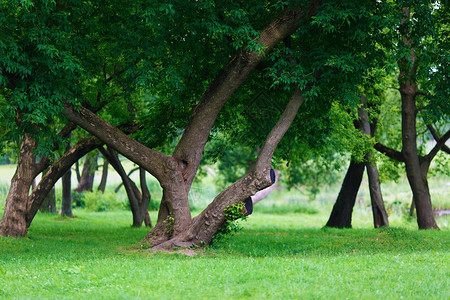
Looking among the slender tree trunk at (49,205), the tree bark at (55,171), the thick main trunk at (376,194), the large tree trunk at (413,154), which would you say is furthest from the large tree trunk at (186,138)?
the slender tree trunk at (49,205)

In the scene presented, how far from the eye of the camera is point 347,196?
81.0ft

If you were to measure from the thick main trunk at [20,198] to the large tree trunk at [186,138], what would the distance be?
4.12 meters

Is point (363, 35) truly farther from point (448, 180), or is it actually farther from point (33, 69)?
point (448, 180)

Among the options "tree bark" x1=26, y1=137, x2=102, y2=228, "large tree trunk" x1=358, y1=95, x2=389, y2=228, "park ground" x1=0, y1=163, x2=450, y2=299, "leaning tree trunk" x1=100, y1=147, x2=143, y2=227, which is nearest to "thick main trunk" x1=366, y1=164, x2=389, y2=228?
"large tree trunk" x1=358, y1=95, x2=389, y2=228

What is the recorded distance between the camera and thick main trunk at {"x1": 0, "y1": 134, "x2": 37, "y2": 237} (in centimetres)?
1897

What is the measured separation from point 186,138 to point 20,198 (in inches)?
252

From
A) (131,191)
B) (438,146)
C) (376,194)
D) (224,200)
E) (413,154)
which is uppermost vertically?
(438,146)

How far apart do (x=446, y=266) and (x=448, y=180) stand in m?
41.7

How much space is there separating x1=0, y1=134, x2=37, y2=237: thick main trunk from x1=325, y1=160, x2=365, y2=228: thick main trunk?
1241cm

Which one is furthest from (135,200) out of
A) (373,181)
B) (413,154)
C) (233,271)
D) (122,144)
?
(233,271)

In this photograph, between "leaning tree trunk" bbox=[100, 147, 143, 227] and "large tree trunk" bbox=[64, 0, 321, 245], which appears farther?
"leaning tree trunk" bbox=[100, 147, 143, 227]

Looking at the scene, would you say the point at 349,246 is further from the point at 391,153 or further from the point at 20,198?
the point at 20,198

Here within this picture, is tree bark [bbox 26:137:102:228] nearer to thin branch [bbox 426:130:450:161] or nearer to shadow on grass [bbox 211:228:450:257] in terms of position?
shadow on grass [bbox 211:228:450:257]

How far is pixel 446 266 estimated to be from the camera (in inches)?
433
